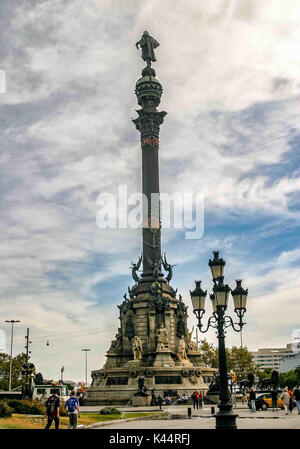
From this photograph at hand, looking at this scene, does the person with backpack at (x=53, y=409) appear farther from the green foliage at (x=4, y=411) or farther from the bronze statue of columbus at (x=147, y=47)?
the bronze statue of columbus at (x=147, y=47)

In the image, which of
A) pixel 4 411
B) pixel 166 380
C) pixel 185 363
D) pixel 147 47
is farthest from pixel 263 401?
pixel 147 47

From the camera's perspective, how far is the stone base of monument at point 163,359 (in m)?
55.2

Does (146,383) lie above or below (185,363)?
below

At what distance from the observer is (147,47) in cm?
7094

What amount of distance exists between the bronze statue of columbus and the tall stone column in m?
1.84

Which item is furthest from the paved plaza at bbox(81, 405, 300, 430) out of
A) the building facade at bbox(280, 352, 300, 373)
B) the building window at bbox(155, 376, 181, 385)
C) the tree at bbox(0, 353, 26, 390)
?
the building facade at bbox(280, 352, 300, 373)

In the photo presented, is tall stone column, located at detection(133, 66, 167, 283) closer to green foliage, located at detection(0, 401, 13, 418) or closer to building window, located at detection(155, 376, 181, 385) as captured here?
building window, located at detection(155, 376, 181, 385)

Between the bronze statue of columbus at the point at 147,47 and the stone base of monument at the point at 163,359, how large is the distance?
37859mm

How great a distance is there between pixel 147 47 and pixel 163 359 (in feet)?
136

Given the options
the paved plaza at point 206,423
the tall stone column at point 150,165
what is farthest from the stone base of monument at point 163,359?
the paved plaza at point 206,423

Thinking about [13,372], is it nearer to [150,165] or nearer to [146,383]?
[146,383]

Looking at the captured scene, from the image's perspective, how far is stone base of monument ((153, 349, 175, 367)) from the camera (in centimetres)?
5519

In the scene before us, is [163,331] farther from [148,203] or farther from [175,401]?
[148,203]
